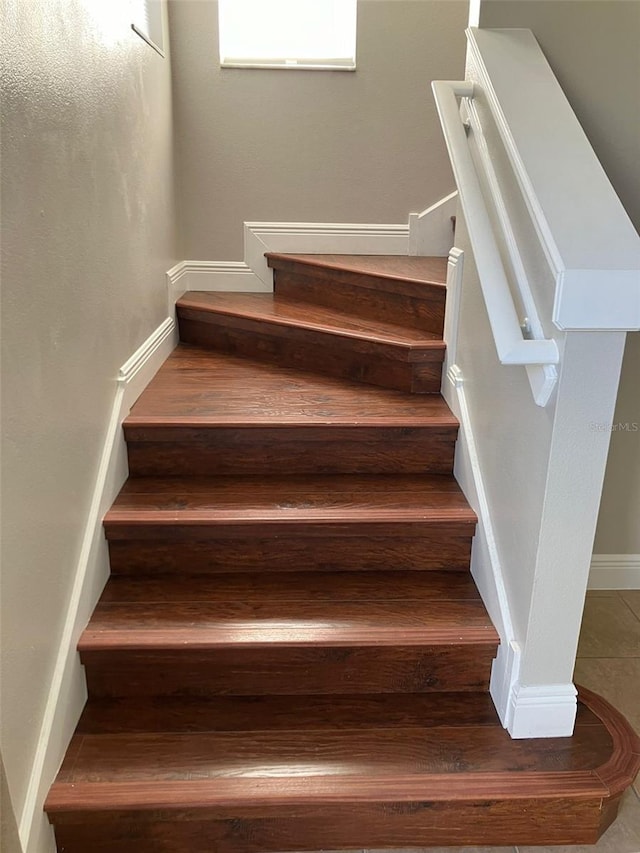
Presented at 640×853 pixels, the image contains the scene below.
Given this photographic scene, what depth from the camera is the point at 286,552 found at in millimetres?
1936

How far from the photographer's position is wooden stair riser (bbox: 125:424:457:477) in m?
2.10

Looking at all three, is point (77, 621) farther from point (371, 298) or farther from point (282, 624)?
point (371, 298)

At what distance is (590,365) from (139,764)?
1246 mm

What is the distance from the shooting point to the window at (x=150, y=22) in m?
2.28

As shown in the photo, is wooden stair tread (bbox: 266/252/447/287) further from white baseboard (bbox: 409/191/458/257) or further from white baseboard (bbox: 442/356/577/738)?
white baseboard (bbox: 442/356/577/738)

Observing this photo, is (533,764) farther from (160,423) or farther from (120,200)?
(120,200)

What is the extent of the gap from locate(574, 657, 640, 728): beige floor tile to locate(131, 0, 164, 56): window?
7.84 feet

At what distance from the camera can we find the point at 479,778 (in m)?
1.51

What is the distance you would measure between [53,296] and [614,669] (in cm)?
180

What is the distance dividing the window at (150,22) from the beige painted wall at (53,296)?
0.14 metres

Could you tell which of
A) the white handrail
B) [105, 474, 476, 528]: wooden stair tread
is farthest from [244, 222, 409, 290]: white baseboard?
[105, 474, 476, 528]: wooden stair tread

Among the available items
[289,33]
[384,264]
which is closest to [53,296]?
[384,264]

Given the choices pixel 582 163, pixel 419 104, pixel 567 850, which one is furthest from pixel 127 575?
pixel 419 104

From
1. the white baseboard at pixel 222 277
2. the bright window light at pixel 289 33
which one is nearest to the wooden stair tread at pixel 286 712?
the white baseboard at pixel 222 277
